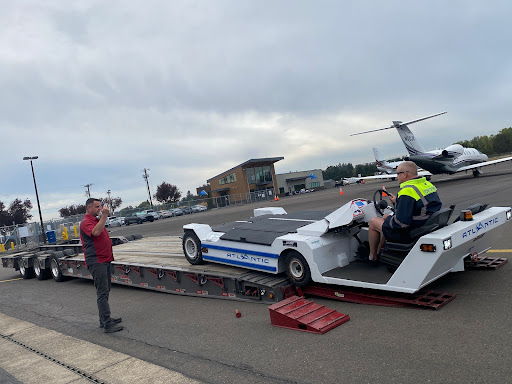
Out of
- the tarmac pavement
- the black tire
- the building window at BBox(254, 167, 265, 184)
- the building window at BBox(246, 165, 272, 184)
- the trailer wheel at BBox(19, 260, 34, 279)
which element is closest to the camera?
the tarmac pavement

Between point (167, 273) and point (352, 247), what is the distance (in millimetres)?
3392

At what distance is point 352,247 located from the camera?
20.0 feet

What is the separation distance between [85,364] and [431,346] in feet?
12.6

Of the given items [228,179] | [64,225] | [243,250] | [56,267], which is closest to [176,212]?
[228,179]

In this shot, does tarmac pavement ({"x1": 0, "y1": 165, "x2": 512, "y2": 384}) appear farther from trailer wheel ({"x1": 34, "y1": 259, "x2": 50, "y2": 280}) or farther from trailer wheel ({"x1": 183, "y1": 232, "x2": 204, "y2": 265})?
trailer wheel ({"x1": 34, "y1": 259, "x2": 50, "y2": 280})

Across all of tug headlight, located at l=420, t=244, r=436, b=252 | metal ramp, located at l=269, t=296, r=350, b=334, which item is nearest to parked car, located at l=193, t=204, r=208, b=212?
metal ramp, located at l=269, t=296, r=350, b=334

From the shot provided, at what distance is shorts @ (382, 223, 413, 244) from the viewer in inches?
195

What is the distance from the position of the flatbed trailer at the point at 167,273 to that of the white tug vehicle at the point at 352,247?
0.25m

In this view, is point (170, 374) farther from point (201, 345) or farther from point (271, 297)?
point (271, 297)

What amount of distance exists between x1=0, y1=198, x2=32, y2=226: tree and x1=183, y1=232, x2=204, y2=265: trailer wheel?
61722 mm

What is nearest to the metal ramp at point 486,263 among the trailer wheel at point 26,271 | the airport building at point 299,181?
the trailer wheel at point 26,271

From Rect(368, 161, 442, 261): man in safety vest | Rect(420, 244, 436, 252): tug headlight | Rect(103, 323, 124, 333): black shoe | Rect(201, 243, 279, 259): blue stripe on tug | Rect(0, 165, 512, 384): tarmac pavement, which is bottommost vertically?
Rect(0, 165, 512, 384): tarmac pavement

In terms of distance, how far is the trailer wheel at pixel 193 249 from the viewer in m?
7.44

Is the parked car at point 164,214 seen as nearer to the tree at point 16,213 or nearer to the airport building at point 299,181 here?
the tree at point 16,213
